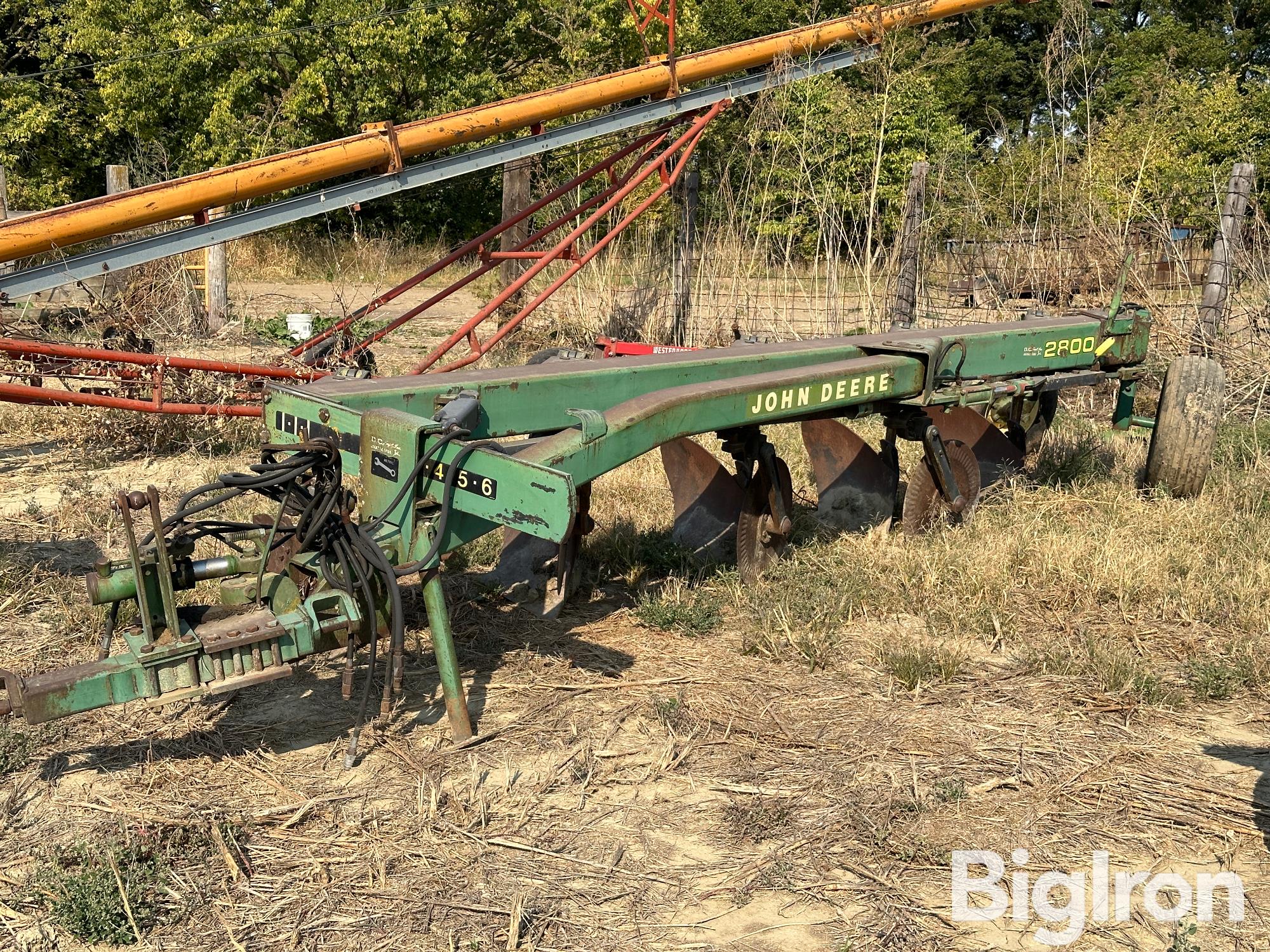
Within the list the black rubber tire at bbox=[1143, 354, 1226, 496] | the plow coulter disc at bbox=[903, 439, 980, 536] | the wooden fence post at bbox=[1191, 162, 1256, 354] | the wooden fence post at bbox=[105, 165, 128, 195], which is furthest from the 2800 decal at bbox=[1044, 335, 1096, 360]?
the wooden fence post at bbox=[105, 165, 128, 195]

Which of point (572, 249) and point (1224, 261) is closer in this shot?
point (1224, 261)

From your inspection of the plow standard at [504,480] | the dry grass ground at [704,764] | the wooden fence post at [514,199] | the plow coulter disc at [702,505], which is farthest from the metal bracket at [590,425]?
the wooden fence post at [514,199]

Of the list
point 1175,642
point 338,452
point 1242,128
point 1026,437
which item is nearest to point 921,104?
point 1242,128

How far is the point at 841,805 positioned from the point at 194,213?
5.17 metres

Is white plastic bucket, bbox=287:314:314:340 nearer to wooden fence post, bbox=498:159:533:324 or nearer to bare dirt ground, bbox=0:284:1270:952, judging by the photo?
wooden fence post, bbox=498:159:533:324

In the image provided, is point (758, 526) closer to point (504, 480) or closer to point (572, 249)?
point (504, 480)

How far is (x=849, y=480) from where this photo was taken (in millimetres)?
5828

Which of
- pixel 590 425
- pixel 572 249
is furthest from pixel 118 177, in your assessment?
pixel 590 425

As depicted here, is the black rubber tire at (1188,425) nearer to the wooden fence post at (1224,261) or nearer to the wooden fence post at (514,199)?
the wooden fence post at (1224,261)

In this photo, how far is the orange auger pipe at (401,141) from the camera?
6.22 m

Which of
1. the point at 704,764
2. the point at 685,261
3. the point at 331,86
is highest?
the point at 331,86

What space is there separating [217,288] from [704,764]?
9.75m

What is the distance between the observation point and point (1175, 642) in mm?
4566

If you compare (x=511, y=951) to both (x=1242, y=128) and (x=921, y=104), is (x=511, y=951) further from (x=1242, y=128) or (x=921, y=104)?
(x=1242, y=128)
